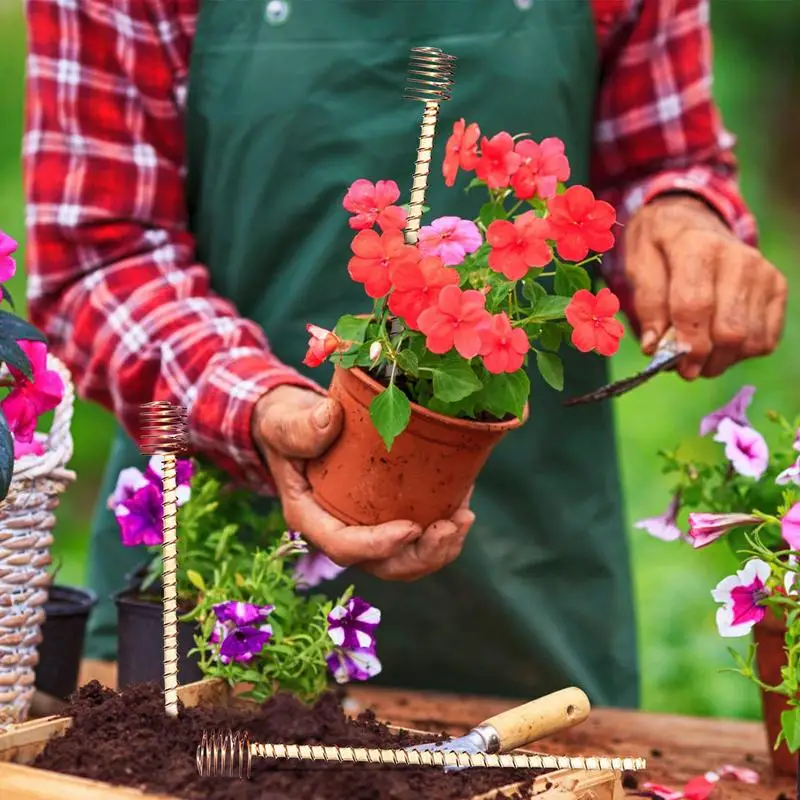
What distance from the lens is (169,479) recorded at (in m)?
1.00

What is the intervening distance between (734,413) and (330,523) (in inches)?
17.0

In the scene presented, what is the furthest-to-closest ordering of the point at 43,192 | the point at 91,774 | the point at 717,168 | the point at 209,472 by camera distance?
the point at 717,168, the point at 43,192, the point at 209,472, the point at 91,774

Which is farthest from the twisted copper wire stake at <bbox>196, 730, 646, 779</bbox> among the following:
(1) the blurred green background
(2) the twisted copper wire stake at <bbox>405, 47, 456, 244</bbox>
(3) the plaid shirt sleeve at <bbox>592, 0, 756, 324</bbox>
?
(1) the blurred green background

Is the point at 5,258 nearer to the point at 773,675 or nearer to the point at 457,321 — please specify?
the point at 457,321

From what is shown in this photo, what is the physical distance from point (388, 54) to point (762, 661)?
0.82 metres

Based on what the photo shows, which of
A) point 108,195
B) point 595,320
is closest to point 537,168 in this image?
point 595,320

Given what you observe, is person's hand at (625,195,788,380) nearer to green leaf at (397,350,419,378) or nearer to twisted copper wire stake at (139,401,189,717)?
green leaf at (397,350,419,378)

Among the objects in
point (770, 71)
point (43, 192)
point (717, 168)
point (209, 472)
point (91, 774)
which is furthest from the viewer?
point (770, 71)

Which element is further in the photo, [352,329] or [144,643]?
[144,643]

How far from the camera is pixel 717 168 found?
1759 mm

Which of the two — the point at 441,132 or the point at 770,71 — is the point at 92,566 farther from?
the point at 770,71

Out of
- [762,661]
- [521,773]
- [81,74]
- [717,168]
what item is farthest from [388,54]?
[521,773]

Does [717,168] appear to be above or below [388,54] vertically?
below

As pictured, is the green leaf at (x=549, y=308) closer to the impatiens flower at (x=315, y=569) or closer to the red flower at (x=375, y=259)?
the red flower at (x=375, y=259)
